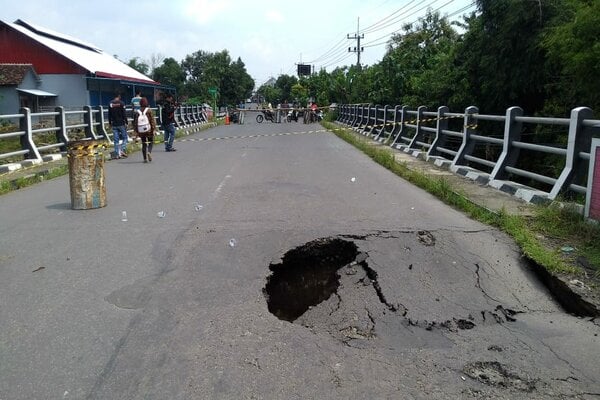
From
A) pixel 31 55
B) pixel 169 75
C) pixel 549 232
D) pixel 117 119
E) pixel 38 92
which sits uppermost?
pixel 169 75

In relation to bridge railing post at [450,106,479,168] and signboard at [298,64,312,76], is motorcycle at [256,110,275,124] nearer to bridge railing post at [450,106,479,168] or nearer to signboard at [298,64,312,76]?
signboard at [298,64,312,76]

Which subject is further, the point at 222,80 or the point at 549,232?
the point at 222,80

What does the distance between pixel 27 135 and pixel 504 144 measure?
11.5m

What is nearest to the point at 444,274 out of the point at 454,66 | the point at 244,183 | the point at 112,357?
the point at 112,357

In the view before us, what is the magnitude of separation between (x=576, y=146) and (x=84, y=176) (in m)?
7.14

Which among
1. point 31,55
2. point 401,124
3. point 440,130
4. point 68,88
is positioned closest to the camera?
point 440,130

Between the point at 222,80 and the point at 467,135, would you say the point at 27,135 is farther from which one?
the point at 222,80

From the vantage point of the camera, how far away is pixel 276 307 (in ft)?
15.4

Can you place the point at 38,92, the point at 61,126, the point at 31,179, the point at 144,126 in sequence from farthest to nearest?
1. the point at 38,92
2. the point at 61,126
3. the point at 144,126
4. the point at 31,179

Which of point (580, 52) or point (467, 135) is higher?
point (580, 52)

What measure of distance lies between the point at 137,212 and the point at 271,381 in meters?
5.25

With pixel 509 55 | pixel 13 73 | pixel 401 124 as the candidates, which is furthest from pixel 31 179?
pixel 13 73

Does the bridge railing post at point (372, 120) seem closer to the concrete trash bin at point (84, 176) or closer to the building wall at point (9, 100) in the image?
the concrete trash bin at point (84, 176)

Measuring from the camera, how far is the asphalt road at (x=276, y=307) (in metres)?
3.33
